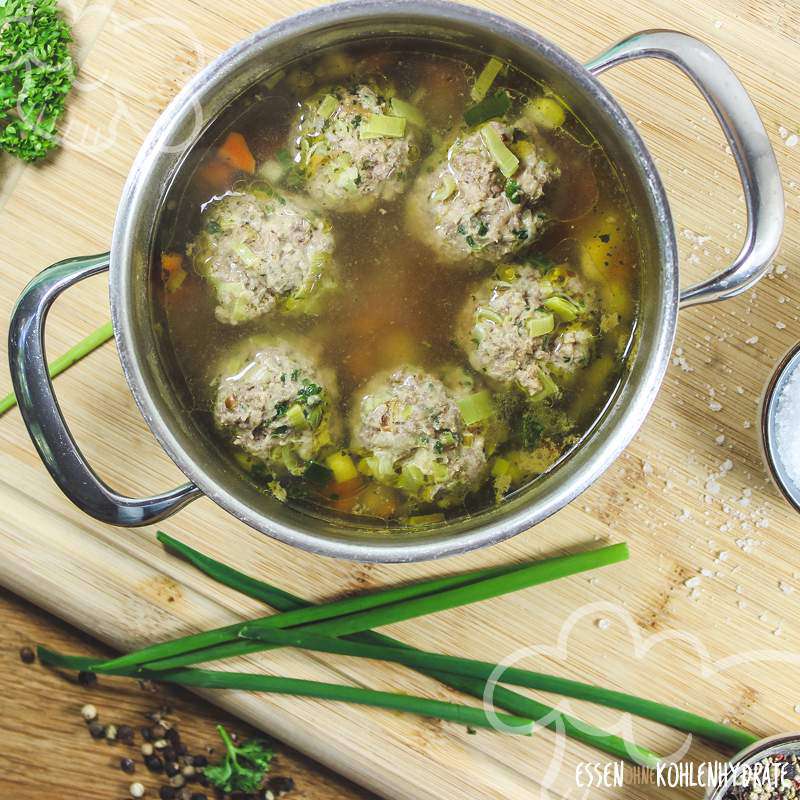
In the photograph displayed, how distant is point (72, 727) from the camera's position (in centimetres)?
238

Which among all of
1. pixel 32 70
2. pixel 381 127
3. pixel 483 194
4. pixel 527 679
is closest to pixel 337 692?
pixel 527 679

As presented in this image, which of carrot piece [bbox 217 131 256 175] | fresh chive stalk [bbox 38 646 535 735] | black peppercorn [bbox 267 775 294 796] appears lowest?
black peppercorn [bbox 267 775 294 796]

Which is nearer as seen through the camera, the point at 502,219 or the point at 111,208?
the point at 502,219

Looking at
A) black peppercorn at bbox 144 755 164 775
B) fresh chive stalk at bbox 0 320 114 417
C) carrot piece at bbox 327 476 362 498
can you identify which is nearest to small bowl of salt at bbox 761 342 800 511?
carrot piece at bbox 327 476 362 498

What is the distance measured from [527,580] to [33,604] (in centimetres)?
136

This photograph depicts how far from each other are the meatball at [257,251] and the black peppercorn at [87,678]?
1.18 metres

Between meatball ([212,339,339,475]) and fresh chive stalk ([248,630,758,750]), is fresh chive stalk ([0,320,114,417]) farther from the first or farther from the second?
fresh chive stalk ([248,630,758,750])

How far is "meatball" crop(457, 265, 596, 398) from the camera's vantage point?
1.81 metres

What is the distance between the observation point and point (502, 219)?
1.79 m

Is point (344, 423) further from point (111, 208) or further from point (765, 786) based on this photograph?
point (765, 786)

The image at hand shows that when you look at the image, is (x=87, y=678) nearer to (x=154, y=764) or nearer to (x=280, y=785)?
(x=154, y=764)

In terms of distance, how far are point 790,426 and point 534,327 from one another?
2.50 feet

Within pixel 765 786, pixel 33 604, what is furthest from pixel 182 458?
pixel 765 786

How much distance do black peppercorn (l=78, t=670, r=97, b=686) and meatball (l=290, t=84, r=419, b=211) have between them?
4.88 feet
